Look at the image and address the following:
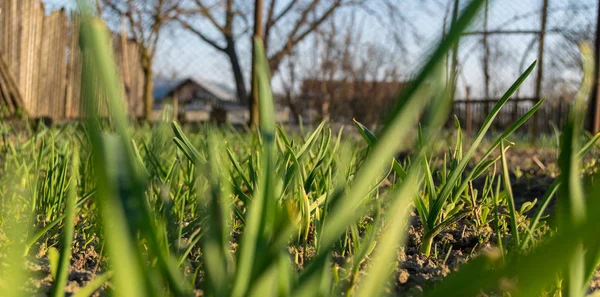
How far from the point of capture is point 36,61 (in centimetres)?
512

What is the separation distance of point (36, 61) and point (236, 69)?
8373 millimetres

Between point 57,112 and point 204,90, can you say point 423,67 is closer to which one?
point 57,112

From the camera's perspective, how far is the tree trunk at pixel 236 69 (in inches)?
518

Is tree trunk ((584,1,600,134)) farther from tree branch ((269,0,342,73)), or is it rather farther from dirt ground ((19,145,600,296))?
tree branch ((269,0,342,73))

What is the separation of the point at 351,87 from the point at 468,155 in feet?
28.8

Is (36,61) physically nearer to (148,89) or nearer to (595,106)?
(148,89)

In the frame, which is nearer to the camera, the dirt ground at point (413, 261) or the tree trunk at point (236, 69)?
the dirt ground at point (413, 261)

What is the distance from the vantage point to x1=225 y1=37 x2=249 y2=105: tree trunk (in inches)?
518

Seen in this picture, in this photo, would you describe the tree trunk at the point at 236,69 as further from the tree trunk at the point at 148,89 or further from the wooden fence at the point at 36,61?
the wooden fence at the point at 36,61

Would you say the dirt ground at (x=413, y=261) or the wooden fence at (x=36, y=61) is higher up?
the wooden fence at (x=36, y=61)

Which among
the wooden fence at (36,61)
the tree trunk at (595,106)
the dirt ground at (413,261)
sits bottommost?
the dirt ground at (413,261)

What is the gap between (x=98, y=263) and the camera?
74cm

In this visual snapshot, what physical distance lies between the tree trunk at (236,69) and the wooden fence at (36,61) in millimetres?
7033

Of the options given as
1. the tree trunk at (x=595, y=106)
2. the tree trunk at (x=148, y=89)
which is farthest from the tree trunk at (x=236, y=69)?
the tree trunk at (x=595, y=106)
